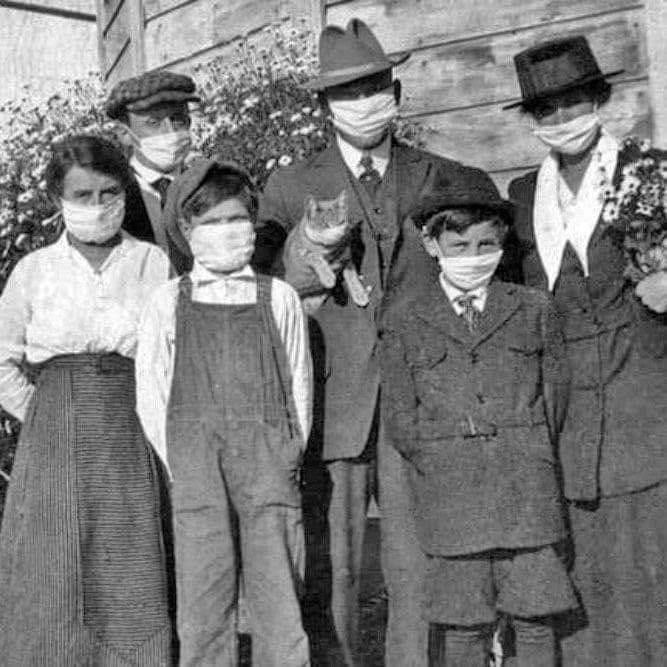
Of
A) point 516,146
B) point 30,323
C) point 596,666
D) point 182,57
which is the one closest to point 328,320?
A: point 30,323

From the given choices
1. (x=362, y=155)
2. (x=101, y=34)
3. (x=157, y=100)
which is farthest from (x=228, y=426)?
(x=101, y=34)

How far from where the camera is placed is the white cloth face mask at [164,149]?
4523 millimetres

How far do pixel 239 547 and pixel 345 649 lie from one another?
61cm

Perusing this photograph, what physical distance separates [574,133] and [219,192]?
124 cm

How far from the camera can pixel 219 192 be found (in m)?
3.96

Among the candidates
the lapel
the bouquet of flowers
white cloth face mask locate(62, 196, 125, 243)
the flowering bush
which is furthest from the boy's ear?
the flowering bush

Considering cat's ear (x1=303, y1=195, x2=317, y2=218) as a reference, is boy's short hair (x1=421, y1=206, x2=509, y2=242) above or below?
below

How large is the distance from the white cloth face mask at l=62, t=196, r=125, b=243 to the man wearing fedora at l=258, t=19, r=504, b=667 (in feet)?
1.84

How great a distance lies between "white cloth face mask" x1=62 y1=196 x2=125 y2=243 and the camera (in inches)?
158

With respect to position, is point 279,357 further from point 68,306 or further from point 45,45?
point 45,45

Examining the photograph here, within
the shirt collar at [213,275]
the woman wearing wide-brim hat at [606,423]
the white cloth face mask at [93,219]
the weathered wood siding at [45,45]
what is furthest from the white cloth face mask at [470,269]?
the weathered wood siding at [45,45]

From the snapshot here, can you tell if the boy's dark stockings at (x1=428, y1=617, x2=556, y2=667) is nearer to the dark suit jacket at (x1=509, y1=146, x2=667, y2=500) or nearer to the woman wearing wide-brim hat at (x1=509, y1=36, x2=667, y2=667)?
the woman wearing wide-brim hat at (x1=509, y1=36, x2=667, y2=667)

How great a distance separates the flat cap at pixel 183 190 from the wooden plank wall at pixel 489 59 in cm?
212

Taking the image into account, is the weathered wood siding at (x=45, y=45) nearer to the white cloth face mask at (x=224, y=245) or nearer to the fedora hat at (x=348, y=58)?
the fedora hat at (x=348, y=58)
